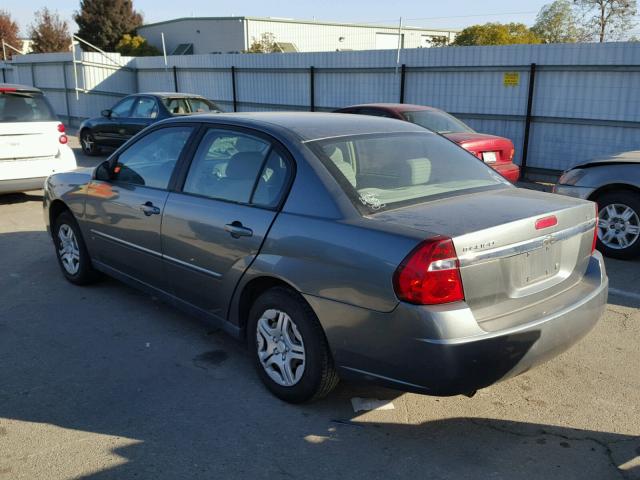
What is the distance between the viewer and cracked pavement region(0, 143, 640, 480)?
2953 mm

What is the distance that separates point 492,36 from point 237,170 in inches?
1481

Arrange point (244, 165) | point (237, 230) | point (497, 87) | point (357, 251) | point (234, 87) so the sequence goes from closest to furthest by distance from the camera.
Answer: point (357, 251), point (237, 230), point (244, 165), point (497, 87), point (234, 87)

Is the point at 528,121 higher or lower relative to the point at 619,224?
higher

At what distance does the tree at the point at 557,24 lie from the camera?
3888 centimetres

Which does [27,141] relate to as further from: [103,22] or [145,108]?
[103,22]

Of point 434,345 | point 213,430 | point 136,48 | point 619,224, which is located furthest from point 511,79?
point 136,48

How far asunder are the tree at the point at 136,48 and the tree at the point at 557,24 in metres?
28.0

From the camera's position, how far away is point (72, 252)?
5559 millimetres

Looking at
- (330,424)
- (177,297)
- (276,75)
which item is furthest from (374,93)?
(330,424)

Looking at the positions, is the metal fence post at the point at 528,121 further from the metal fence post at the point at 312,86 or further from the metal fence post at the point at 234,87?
the metal fence post at the point at 234,87

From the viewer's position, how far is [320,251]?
3.13 meters

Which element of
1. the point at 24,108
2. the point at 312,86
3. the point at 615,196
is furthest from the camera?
the point at 312,86

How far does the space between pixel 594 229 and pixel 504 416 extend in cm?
124

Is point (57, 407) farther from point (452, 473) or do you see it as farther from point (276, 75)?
point (276, 75)
